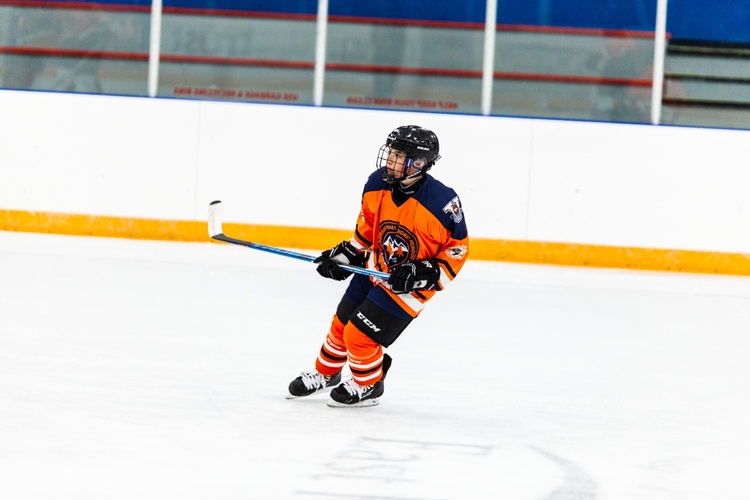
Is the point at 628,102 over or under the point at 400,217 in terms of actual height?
over

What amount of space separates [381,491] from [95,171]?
5538mm

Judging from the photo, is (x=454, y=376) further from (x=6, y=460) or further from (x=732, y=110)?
(x=732, y=110)

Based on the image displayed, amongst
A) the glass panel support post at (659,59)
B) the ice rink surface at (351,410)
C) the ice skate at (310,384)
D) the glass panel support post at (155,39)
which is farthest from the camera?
the glass panel support post at (155,39)

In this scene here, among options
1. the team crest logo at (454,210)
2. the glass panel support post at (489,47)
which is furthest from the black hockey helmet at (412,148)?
the glass panel support post at (489,47)

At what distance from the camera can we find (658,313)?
5.86 meters

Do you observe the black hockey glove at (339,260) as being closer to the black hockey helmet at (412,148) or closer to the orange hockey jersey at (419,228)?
the orange hockey jersey at (419,228)

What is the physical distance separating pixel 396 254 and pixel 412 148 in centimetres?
31

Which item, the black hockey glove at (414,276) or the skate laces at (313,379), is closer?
the black hockey glove at (414,276)

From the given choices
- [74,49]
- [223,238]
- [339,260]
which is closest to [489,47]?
[74,49]

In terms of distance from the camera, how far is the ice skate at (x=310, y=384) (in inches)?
139

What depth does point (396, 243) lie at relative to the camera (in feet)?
11.4

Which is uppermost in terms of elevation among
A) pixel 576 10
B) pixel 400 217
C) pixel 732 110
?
pixel 576 10

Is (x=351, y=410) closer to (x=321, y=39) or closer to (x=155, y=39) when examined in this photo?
(x=321, y=39)

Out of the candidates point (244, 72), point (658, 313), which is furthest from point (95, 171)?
point (658, 313)
